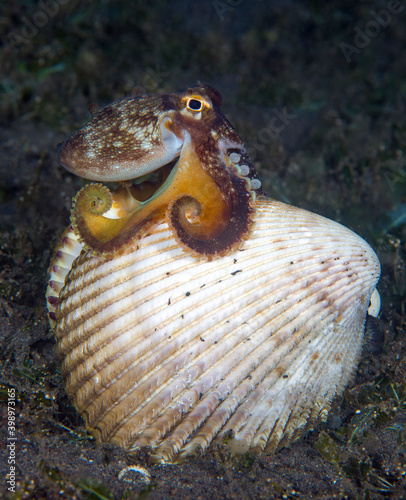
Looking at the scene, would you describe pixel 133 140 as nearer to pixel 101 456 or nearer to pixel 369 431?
pixel 101 456

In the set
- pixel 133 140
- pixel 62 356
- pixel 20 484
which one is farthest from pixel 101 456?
pixel 133 140

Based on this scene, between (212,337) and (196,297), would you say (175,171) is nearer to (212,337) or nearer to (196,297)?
(196,297)

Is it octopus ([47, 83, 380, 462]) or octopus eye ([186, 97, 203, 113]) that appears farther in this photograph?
octopus eye ([186, 97, 203, 113])

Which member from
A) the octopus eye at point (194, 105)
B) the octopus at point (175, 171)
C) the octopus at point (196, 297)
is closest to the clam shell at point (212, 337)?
the octopus at point (196, 297)

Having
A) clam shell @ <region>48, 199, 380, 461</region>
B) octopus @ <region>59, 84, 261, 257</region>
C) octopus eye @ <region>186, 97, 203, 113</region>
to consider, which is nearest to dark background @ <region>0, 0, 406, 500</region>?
clam shell @ <region>48, 199, 380, 461</region>

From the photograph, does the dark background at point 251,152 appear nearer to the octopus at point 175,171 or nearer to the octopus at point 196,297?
the octopus at point 196,297

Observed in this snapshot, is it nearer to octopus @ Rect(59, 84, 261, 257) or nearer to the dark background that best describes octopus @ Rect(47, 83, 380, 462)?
octopus @ Rect(59, 84, 261, 257)
